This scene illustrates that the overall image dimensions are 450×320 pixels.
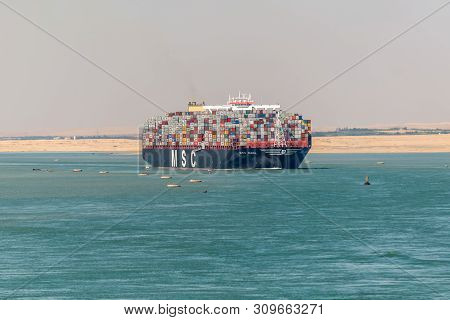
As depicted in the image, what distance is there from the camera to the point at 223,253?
207ft

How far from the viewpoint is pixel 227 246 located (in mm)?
67062

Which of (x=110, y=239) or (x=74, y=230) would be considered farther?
(x=74, y=230)

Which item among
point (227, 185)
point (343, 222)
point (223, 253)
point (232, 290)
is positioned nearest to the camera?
point (232, 290)

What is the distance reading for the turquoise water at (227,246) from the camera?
1948 inches

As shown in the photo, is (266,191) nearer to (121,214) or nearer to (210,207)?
(210,207)

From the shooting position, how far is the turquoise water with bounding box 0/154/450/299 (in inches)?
1948

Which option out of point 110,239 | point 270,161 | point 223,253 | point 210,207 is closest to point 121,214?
point 210,207

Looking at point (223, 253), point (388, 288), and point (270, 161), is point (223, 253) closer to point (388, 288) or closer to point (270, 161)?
point (388, 288)

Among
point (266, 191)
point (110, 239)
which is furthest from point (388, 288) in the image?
point (266, 191)

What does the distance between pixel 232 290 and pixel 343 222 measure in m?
39.0

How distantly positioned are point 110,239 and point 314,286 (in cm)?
2656

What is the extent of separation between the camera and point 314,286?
4981cm
